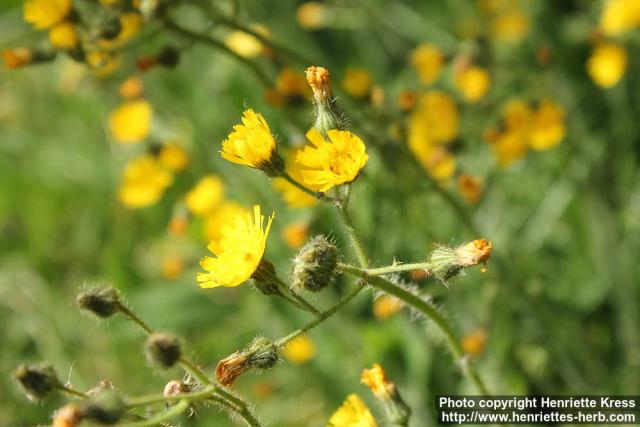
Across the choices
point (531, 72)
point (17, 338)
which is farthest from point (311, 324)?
point (17, 338)

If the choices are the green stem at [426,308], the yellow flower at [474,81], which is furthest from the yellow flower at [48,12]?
the yellow flower at [474,81]

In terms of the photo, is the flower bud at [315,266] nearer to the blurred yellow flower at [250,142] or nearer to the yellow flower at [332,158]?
the yellow flower at [332,158]

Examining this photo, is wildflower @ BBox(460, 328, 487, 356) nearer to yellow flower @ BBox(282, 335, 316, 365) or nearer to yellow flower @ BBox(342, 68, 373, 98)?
yellow flower @ BBox(282, 335, 316, 365)

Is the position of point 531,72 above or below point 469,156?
above

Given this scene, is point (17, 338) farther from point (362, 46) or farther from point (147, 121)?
point (362, 46)

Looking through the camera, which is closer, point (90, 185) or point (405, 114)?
point (405, 114)

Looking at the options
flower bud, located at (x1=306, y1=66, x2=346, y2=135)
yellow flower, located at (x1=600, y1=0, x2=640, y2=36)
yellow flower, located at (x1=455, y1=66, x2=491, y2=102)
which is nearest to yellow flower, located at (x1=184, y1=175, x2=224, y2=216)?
yellow flower, located at (x1=455, y1=66, x2=491, y2=102)
